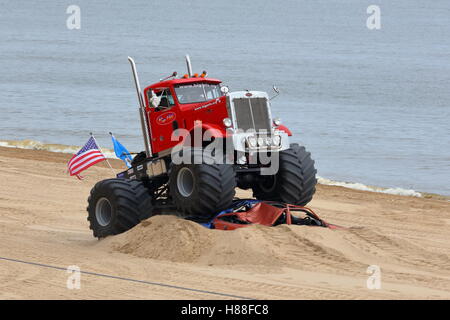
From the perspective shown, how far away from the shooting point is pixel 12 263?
48.2 feet

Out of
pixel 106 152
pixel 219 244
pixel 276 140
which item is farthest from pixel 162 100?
pixel 106 152

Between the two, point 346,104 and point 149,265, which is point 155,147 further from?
point 346,104

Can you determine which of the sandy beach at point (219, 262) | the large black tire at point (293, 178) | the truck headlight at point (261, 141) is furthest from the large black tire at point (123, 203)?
the truck headlight at point (261, 141)

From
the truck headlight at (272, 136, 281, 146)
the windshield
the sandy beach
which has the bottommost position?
the sandy beach

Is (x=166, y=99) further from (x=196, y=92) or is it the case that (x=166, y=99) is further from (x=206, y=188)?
(x=206, y=188)

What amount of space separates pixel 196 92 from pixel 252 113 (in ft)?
5.16

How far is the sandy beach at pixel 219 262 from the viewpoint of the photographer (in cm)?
1246

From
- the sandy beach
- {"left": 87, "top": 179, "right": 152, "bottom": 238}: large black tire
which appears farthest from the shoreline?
{"left": 87, "top": 179, "right": 152, "bottom": 238}: large black tire

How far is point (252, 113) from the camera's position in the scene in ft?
51.5

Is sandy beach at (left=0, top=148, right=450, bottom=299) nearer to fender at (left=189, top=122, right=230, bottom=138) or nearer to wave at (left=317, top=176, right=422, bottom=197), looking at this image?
fender at (left=189, top=122, right=230, bottom=138)

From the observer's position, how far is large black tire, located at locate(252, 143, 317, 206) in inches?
629

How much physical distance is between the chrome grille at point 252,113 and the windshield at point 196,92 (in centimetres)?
132

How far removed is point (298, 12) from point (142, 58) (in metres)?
85.6

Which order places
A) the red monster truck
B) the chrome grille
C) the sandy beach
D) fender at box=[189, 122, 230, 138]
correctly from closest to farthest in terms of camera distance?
the sandy beach → the red monster truck → fender at box=[189, 122, 230, 138] → the chrome grille
